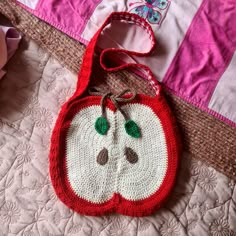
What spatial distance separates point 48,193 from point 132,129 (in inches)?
9.1

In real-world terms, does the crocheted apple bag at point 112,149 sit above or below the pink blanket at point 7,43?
below

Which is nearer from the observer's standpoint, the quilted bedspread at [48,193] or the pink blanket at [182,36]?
the quilted bedspread at [48,193]

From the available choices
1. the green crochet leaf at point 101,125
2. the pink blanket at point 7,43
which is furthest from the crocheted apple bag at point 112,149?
the pink blanket at point 7,43

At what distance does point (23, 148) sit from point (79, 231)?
0.22 m

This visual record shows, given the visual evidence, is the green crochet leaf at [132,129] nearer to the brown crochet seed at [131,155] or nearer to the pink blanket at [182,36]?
the brown crochet seed at [131,155]

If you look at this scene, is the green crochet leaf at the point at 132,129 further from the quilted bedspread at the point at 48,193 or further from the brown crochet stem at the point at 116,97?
the quilted bedspread at the point at 48,193

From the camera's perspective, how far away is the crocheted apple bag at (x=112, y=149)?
0.82 metres

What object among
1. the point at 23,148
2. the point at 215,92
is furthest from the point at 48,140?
the point at 215,92

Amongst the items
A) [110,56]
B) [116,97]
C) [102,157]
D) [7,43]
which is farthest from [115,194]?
[7,43]

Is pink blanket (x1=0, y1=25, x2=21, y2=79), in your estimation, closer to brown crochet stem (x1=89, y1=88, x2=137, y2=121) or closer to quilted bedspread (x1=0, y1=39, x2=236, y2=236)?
quilted bedspread (x1=0, y1=39, x2=236, y2=236)

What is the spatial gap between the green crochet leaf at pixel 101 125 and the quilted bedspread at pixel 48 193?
0.11 m

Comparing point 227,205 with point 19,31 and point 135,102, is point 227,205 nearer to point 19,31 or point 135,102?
point 135,102

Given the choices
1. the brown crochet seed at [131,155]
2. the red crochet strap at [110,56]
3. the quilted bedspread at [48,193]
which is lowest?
the quilted bedspread at [48,193]

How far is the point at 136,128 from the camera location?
869mm
